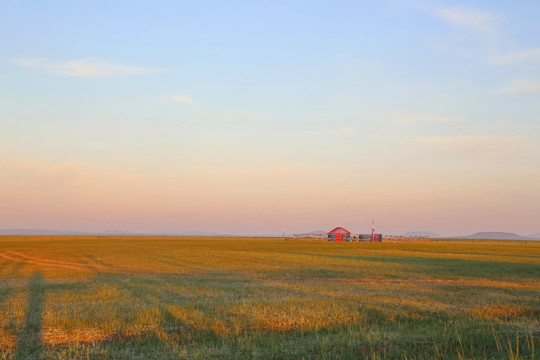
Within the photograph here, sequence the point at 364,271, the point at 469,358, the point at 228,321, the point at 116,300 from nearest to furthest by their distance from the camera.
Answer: the point at 469,358 < the point at 228,321 < the point at 116,300 < the point at 364,271

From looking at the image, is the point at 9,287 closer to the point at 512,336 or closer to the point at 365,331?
the point at 365,331

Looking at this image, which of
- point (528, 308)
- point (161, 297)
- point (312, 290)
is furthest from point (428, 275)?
point (161, 297)

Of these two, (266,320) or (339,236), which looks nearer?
(266,320)

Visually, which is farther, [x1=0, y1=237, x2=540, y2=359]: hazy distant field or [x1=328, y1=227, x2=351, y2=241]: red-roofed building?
[x1=328, y1=227, x2=351, y2=241]: red-roofed building

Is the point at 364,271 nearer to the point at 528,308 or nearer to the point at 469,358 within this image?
the point at 528,308

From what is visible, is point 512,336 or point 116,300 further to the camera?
point 116,300

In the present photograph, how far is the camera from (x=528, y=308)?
16406 mm

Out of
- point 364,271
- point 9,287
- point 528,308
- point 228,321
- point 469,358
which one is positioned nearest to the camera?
point 469,358

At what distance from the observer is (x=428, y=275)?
29.7m

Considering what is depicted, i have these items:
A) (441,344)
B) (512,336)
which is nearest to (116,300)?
(441,344)

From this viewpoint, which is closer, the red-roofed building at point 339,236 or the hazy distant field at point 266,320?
the hazy distant field at point 266,320

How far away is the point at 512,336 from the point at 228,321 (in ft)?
24.3

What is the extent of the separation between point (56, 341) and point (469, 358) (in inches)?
362

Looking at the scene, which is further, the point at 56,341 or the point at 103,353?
the point at 56,341
